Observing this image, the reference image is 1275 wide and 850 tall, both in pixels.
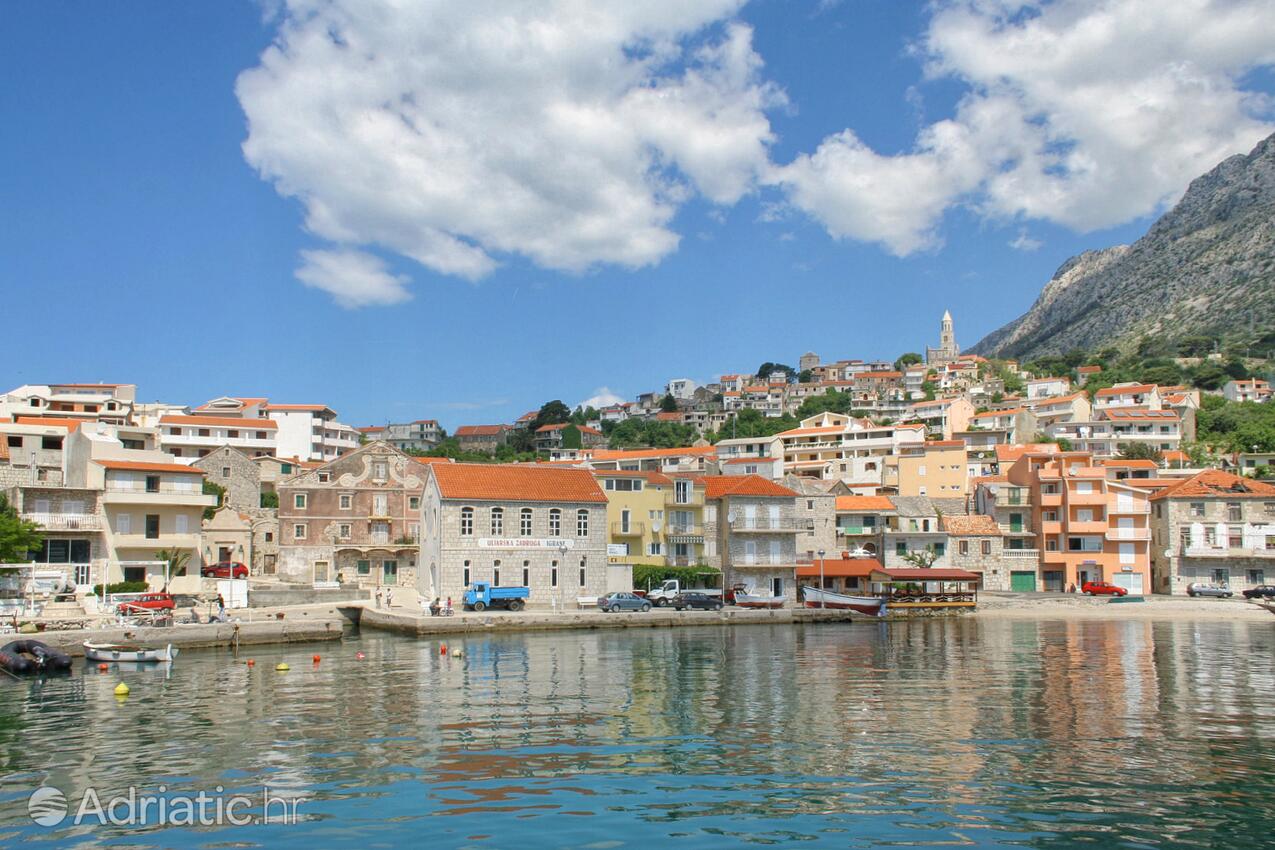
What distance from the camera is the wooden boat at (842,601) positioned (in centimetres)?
5916

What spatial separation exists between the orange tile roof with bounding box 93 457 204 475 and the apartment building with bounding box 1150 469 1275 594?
65.7 metres

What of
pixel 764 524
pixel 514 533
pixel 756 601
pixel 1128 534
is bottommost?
pixel 756 601

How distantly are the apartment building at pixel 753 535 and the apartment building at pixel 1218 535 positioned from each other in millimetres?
28152

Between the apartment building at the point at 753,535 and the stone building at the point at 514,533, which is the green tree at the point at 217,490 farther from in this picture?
the apartment building at the point at 753,535

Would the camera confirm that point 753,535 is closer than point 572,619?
No

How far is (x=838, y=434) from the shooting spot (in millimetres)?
119500

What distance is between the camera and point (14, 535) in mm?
44812

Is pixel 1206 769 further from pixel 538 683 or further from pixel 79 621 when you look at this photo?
pixel 79 621

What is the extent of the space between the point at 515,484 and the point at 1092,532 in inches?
1690

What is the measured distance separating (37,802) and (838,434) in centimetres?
10879

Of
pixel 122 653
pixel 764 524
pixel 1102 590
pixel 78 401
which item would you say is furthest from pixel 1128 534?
pixel 78 401

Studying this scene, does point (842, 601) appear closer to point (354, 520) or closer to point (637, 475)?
point (637, 475)

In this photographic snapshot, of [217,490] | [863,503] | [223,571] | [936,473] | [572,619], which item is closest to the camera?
[572,619]

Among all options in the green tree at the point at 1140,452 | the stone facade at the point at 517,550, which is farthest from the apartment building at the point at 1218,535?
the stone facade at the point at 517,550
